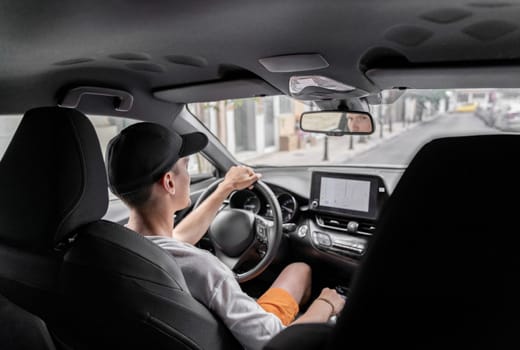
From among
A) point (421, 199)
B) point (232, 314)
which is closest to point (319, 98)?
point (232, 314)

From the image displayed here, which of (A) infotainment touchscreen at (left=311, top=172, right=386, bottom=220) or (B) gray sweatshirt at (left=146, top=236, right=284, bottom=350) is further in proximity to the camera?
(A) infotainment touchscreen at (left=311, top=172, right=386, bottom=220)

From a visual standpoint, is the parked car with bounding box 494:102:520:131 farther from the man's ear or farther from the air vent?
the man's ear

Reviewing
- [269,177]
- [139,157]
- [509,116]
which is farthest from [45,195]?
[509,116]

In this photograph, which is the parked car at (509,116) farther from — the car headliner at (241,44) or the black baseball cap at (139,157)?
the black baseball cap at (139,157)

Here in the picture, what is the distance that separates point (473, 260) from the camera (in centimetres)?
87

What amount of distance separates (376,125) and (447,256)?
209cm

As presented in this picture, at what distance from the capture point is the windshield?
Result: 3143mm

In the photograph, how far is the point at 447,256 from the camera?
0.88m

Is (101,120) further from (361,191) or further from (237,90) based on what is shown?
(361,191)

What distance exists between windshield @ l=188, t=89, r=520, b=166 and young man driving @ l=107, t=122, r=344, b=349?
2.64 ft

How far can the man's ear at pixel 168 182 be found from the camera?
1.95 m

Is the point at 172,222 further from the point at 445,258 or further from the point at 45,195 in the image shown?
the point at 445,258

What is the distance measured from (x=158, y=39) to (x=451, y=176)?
5.00ft

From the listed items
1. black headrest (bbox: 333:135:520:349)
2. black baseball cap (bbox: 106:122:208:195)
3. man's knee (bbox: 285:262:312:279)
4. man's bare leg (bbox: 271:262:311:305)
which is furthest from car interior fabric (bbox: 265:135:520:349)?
man's knee (bbox: 285:262:312:279)
